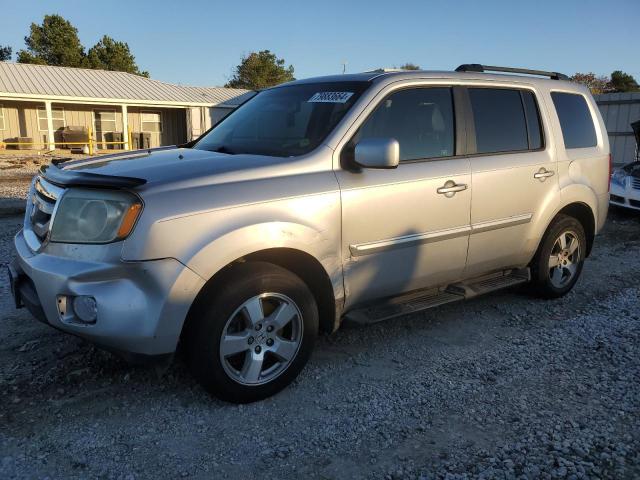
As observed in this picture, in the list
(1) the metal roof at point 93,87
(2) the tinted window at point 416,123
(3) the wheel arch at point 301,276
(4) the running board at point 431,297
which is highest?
(1) the metal roof at point 93,87

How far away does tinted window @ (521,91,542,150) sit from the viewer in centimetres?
454

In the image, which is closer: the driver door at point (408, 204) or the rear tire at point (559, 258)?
the driver door at point (408, 204)

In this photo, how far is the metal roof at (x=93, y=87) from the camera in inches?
999

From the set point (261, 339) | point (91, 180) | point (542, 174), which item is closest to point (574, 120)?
point (542, 174)

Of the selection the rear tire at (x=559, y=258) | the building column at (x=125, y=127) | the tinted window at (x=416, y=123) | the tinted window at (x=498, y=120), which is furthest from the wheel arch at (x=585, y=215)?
the building column at (x=125, y=127)

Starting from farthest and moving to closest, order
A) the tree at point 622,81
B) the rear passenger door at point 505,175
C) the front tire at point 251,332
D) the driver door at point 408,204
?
the tree at point 622,81, the rear passenger door at point 505,175, the driver door at point 408,204, the front tire at point 251,332

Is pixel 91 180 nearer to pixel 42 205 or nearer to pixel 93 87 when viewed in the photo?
pixel 42 205

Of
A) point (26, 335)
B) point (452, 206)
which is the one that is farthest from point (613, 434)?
point (26, 335)

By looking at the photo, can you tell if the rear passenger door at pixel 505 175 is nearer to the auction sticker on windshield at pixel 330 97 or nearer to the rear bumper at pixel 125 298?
the auction sticker on windshield at pixel 330 97

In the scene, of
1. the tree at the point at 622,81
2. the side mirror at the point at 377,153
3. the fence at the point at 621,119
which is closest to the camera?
the side mirror at the point at 377,153

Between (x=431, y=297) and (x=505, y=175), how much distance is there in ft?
3.70

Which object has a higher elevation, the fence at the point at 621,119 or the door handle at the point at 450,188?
the fence at the point at 621,119

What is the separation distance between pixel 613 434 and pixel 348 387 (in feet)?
4.80

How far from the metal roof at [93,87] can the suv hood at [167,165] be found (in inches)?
963
